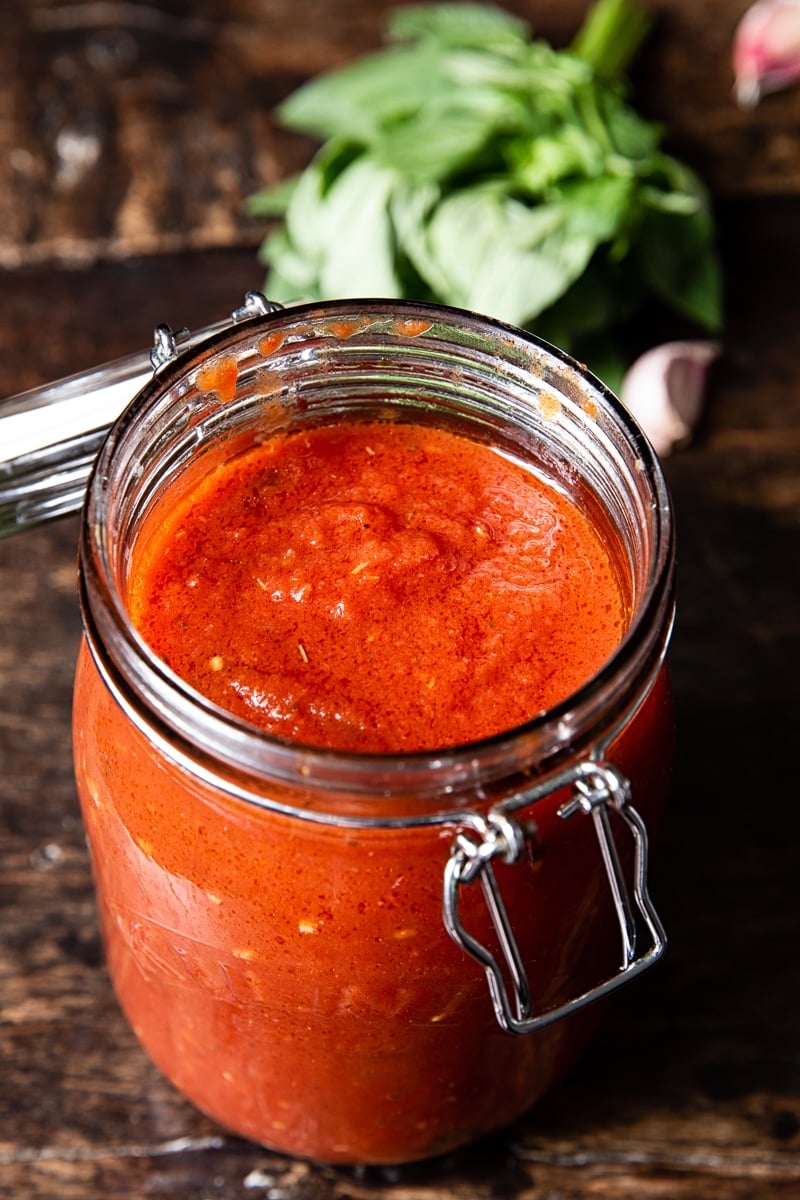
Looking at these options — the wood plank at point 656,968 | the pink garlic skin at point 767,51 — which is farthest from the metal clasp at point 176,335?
the pink garlic skin at point 767,51

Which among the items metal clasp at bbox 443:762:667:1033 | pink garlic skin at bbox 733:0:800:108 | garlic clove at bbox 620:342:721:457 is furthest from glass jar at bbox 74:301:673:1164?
pink garlic skin at bbox 733:0:800:108

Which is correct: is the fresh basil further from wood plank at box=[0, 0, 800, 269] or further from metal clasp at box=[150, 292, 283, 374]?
metal clasp at box=[150, 292, 283, 374]

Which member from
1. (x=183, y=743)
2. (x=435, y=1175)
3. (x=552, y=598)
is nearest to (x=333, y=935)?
(x=183, y=743)

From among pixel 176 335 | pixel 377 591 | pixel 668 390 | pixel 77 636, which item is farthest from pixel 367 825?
pixel 668 390

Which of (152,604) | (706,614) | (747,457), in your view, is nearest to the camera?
(152,604)

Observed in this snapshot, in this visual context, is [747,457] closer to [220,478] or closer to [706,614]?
[706,614]

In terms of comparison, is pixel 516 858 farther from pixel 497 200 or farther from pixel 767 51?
pixel 767 51
